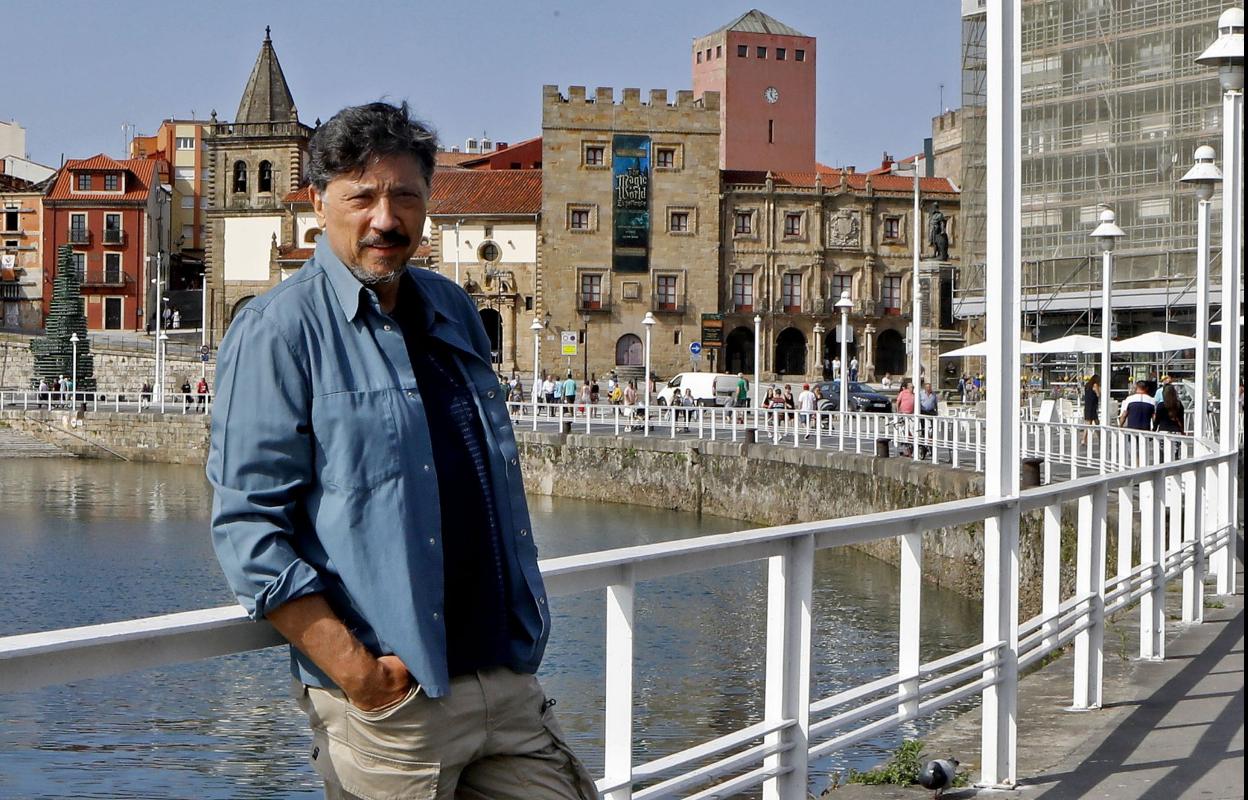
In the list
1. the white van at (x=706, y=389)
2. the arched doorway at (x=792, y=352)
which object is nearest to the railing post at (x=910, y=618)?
the white van at (x=706, y=389)

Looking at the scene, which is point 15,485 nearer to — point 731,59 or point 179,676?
point 179,676

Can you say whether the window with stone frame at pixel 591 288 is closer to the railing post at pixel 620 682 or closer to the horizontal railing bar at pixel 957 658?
the horizontal railing bar at pixel 957 658

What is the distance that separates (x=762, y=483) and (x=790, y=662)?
29.1 metres


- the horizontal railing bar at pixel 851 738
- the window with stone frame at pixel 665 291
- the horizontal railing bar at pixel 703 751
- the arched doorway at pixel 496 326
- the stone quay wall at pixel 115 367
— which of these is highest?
the window with stone frame at pixel 665 291

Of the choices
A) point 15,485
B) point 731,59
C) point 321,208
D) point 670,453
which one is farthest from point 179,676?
point 731,59

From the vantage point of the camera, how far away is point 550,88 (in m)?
67.9

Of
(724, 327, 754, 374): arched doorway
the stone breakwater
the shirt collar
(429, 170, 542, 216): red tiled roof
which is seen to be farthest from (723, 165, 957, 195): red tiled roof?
the shirt collar

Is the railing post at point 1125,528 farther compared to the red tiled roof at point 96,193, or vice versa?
the red tiled roof at point 96,193

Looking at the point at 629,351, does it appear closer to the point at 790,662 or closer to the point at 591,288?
the point at 591,288

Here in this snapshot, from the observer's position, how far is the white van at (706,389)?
51719 millimetres

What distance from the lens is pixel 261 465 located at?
2.63 meters

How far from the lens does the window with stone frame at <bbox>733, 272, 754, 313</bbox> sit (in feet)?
227

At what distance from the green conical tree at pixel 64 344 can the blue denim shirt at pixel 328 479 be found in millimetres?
66211

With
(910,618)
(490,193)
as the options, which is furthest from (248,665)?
(490,193)
